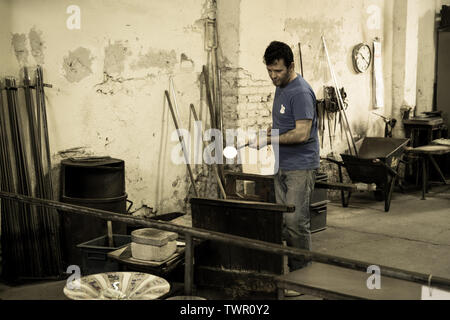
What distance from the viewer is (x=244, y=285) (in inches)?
156

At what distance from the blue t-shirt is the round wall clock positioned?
4040 mm

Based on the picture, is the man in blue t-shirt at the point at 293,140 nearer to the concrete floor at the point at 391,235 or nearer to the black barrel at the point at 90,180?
the concrete floor at the point at 391,235

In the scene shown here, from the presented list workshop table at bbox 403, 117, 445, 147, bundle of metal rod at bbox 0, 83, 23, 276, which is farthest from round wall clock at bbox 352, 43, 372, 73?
bundle of metal rod at bbox 0, 83, 23, 276

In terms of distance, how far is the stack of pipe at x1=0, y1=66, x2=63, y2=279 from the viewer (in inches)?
173

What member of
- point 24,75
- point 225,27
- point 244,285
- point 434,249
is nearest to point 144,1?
point 225,27

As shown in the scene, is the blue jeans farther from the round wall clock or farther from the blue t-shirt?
the round wall clock

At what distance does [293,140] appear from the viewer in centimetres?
399

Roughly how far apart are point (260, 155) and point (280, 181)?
196cm

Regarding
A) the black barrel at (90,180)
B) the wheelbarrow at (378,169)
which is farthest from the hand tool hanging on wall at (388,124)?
the black barrel at (90,180)

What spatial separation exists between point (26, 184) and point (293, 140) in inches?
81.5

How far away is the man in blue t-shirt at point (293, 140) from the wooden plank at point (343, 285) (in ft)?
3.57

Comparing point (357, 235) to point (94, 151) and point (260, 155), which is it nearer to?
point (260, 155)

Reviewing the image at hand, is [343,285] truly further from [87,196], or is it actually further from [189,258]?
[87,196]
